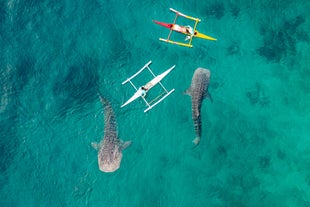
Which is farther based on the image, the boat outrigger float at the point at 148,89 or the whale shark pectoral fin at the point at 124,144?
the whale shark pectoral fin at the point at 124,144

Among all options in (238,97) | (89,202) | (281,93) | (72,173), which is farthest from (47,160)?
(281,93)

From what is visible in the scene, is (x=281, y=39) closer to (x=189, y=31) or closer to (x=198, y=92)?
(x=189, y=31)

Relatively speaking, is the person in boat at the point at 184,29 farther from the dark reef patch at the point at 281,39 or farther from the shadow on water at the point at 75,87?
the shadow on water at the point at 75,87

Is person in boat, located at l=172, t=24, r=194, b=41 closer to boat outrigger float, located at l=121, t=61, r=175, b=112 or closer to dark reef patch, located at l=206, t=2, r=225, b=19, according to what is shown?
dark reef patch, located at l=206, t=2, r=225, b=19

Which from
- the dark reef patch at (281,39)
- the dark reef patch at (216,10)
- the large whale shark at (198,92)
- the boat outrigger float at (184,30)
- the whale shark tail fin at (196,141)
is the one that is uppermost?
the dark reef patch at (216,10)

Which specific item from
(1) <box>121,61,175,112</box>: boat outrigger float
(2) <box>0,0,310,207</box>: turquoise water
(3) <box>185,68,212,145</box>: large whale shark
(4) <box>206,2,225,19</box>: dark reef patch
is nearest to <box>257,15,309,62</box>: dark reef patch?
(2) <box>0,0,310,207</box>: turquoise water

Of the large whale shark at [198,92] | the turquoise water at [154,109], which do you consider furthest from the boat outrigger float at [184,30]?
the large whale shark at [198,92]
